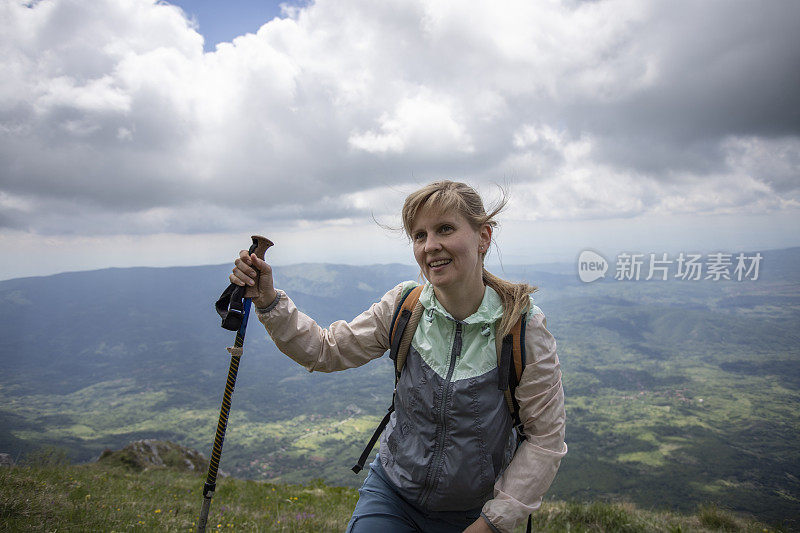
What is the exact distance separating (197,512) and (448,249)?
236 inches

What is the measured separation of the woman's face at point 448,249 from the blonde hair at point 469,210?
57mm

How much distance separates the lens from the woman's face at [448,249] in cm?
318

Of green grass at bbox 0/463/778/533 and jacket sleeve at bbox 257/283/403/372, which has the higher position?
jacket sleeve at bbox 257/283/403/372

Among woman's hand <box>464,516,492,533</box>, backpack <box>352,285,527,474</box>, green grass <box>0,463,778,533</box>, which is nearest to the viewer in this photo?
woman's hand <box>464,516,492,533</box>

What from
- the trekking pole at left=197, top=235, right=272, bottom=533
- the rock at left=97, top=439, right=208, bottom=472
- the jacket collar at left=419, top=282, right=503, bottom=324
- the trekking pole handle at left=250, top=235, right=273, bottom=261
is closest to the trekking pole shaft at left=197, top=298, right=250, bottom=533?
the trekking pole at left=197, top=235, right=272, bottom=533

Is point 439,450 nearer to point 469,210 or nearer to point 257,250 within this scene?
point 469,210

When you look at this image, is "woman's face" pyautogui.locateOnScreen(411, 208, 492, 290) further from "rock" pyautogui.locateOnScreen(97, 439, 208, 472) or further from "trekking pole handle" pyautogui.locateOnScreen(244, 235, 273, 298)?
"rock" pyautogui.locateOnScreen(97, 439, 208, 472)

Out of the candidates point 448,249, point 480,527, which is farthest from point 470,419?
point 448,249

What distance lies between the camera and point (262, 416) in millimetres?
171125

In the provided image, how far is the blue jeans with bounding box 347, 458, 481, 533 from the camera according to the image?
3.10 metres

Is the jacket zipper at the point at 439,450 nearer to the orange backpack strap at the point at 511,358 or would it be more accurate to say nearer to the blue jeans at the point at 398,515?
the blue jeans at the point at 398,515

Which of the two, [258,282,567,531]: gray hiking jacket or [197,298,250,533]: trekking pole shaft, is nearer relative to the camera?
[258,282,567,531]: gray hiking jacket

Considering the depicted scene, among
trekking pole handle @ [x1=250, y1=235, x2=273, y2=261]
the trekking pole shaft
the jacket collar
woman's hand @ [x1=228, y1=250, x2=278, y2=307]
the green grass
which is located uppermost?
trekking pole handle @ [x1=250, y1=235, x2=273, y2=261]

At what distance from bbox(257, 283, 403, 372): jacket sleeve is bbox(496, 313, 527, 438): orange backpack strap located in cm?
104
